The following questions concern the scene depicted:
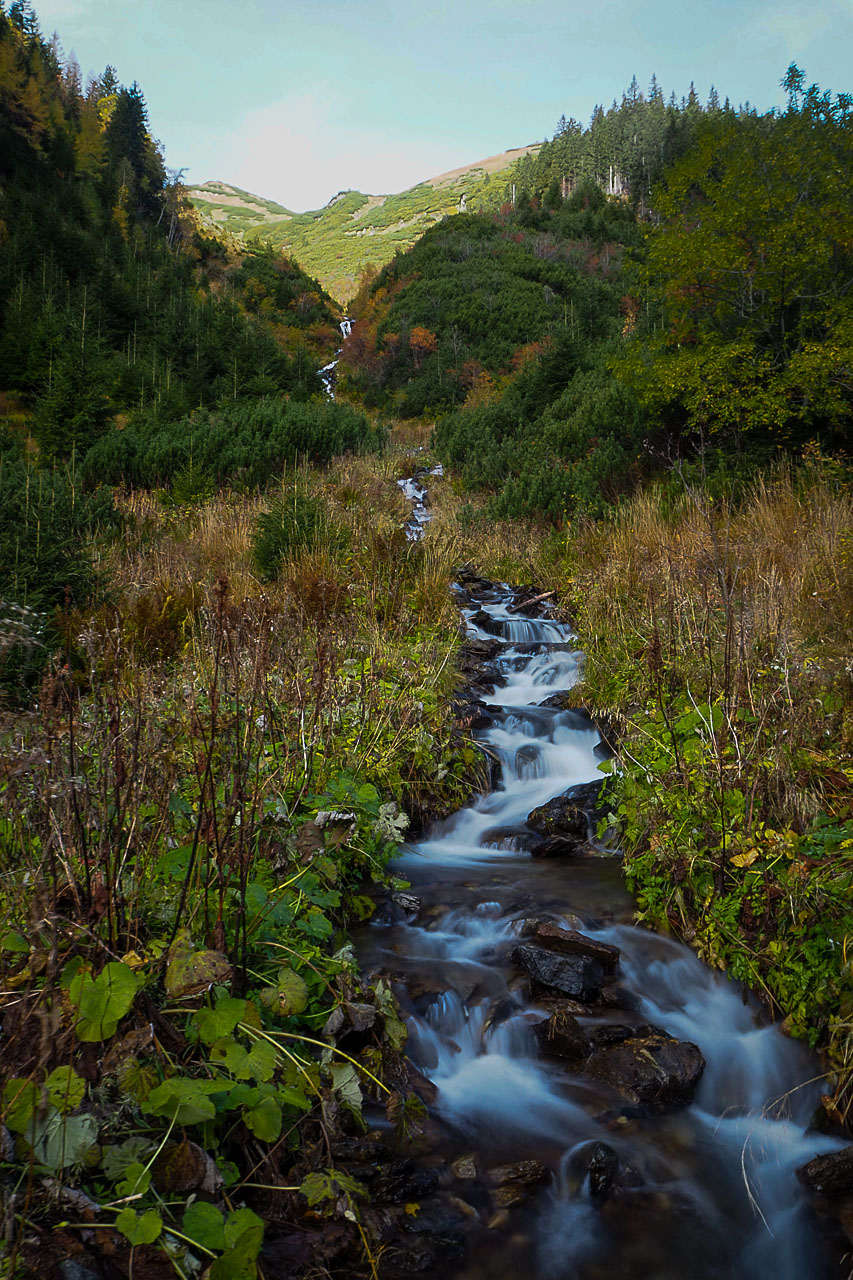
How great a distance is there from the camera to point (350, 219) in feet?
307

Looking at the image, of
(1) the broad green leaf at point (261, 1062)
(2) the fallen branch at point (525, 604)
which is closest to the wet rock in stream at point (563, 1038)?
(1) the broad green leaf at point (261, 1062)

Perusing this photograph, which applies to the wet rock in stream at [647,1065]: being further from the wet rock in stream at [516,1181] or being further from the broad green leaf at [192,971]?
the broad green leaf at [192,971]

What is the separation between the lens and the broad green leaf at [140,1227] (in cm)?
131

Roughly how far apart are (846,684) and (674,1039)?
2055mm

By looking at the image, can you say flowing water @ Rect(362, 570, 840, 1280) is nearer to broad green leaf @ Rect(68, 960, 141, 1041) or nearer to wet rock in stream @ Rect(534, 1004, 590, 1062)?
wet rock in stream @ Rect(534, 1004, 590, 1062)

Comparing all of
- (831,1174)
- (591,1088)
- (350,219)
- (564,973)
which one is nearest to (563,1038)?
(591,1088)

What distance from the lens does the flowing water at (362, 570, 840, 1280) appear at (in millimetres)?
2088

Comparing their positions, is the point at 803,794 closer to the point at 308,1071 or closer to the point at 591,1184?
the point at 591,1184

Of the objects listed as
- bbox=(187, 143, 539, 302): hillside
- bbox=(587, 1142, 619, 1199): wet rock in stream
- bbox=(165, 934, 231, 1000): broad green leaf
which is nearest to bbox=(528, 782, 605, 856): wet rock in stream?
bbox=(587, 1142, 619, 1199): wet rock in stream

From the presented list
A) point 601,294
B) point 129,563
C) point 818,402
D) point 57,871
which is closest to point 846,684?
point 57,871

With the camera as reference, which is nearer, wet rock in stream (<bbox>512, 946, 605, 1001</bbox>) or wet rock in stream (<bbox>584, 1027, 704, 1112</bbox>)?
wet rock in stream (<bbox>584, 1027, 704, 1112</bbox>)

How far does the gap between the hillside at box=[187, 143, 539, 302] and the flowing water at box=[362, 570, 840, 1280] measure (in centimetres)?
4948

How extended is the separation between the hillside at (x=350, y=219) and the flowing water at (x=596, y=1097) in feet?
162

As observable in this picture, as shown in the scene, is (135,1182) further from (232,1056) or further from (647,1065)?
(647,1065)
